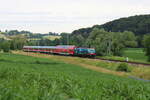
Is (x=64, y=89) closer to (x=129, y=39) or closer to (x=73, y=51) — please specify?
(x=73, y=51)

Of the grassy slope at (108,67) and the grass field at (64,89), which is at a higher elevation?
the grass field at (64,89)

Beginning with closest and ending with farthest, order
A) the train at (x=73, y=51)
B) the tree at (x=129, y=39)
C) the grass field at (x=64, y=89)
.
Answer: the grass field at (x=64, y=89) < the train at (x=73, y=51) < the tree at (x=129, y=39)

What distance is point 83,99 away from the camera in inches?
314

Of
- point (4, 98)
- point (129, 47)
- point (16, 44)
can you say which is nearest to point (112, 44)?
point (129, 47)

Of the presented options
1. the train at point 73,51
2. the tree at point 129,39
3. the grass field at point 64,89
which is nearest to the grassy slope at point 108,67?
the train at point 73,51

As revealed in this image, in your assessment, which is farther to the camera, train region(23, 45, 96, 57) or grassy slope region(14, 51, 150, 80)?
train region(23, 45, 96, 57)

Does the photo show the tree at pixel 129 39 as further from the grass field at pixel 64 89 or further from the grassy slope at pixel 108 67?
the grass field at pixel 64 89

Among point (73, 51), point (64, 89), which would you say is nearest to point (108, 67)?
point (73, 51)

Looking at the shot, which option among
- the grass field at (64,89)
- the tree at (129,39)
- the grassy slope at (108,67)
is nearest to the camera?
the grass field at (64,89)

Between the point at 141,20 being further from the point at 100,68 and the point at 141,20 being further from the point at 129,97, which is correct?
the point at 129,97

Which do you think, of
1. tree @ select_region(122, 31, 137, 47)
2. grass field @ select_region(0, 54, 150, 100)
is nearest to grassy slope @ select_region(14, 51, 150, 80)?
grass field @ select_region(0, 54, 150, 100)

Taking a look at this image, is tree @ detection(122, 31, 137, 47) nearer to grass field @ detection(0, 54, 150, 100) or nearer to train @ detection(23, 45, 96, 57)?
train @ detection(23, 45, 96, 57)

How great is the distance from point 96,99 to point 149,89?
507 cm

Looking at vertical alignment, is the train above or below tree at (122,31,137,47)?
below
